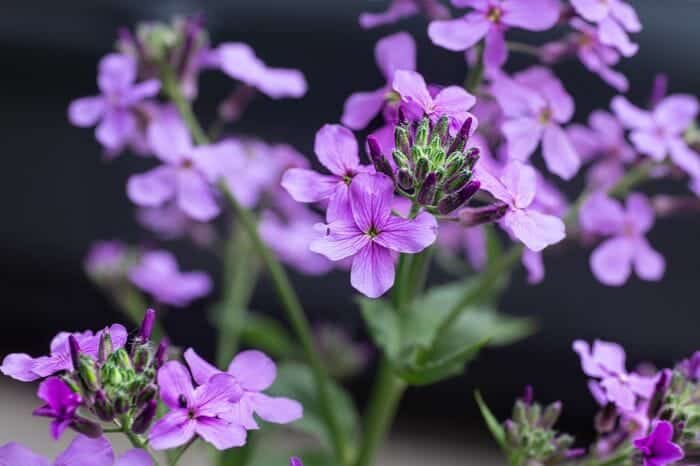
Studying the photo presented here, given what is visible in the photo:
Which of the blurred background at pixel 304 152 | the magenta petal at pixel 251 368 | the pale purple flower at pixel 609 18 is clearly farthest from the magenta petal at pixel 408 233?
the blurred background at pixel 304 152

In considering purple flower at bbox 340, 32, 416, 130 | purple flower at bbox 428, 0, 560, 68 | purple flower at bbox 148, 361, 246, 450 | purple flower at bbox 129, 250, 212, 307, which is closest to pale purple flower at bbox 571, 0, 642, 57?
purple flower at bbox 428, 0, 560, 68

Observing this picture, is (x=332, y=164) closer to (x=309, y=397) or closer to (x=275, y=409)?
(x=275, y=409)

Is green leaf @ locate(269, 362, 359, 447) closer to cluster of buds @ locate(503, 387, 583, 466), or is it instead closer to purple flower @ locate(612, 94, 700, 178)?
cluster of buds @ locate(503, 387, 583, 466)

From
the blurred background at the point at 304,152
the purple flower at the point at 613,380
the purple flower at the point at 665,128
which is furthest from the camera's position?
the blurred background at the point at 304,152

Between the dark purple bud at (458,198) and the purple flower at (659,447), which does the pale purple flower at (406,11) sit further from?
the purple flower at (659,447)

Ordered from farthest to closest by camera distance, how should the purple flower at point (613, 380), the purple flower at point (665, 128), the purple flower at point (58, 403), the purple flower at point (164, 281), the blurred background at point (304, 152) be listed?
the blurred background at point (304, 152)
the purple flower at point (164, 281)
the purple flower at point (665, 128)
the purple flower at point (613, 380)
the purple flower at point (58, 403)

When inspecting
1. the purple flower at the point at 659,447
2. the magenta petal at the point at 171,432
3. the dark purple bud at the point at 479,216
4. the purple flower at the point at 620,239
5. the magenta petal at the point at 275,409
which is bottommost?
the purple flower at the point at 659,447
